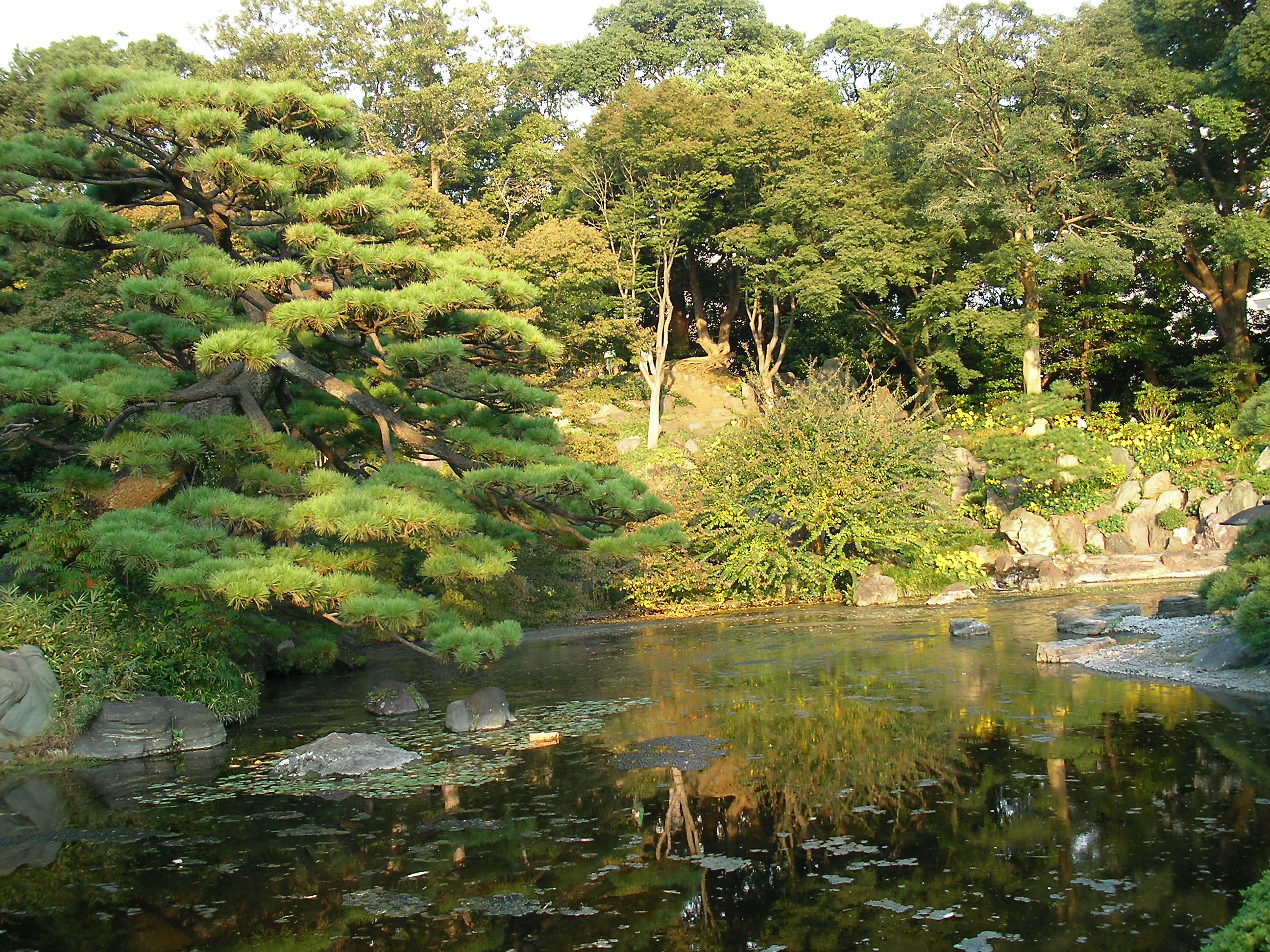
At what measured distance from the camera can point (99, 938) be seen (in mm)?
4219

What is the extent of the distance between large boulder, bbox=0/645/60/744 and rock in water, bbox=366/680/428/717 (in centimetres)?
250

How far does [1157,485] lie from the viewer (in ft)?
60.3

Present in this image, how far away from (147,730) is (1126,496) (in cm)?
1694

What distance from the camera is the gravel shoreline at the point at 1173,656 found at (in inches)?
314

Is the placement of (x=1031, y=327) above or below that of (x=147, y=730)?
above

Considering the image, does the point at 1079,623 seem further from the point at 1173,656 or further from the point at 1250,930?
the point at 1250,930

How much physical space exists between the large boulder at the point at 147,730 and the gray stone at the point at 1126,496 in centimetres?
1623

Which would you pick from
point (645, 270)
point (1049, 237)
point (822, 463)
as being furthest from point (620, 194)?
point (822, 463)

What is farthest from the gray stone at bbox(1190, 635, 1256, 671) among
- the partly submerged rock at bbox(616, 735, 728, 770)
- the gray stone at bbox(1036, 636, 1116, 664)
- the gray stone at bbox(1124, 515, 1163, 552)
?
the gray stone at bbox(1124, 515, 1163, 552)

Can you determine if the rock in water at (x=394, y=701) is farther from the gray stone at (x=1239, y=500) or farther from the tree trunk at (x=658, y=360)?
the tree trunk at (x=658, y=360)

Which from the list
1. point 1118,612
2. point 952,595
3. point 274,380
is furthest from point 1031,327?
point 274,380

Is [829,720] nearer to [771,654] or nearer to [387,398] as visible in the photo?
[771,654]

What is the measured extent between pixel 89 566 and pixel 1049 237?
1986 cm

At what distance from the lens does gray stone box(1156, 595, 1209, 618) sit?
10.9m
